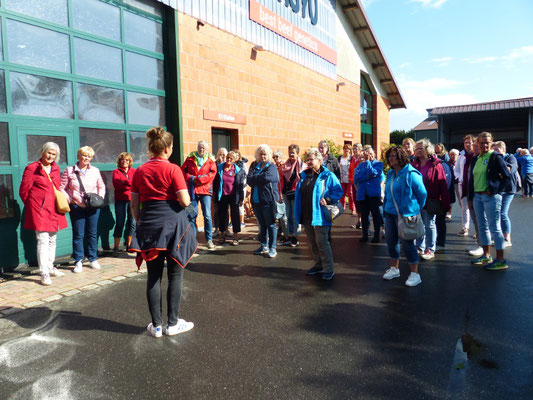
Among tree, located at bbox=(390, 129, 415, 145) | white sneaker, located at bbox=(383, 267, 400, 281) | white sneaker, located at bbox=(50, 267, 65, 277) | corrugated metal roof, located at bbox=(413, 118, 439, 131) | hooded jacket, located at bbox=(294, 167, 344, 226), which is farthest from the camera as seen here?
corrugated metal roof, located at bbox=(413, 118, 439, 131)

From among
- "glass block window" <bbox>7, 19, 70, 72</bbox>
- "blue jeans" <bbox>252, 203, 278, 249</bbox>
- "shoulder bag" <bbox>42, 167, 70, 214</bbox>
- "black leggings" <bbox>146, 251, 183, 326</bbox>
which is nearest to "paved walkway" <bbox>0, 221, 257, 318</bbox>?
"shoulder bag" <bbox>42, 167, 70, 214</bbox>

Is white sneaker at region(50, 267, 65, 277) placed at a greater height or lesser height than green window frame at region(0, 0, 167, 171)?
lesser

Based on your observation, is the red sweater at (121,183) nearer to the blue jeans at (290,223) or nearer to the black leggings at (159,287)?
the blue jeans at (290,223)

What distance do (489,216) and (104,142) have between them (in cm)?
625

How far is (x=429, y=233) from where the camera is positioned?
6207 mm

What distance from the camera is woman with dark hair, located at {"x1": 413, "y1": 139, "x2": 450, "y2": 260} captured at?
19.5ft

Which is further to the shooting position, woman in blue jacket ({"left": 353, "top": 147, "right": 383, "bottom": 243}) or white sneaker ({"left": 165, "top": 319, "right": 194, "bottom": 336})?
woman in blue jacket ({"left": 353, "top": 147, "right": 383, "bottom": 243})

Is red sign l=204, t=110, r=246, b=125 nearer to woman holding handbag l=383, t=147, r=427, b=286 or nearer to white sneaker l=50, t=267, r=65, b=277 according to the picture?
white sneaker l=50, t=267, r=65, b=277

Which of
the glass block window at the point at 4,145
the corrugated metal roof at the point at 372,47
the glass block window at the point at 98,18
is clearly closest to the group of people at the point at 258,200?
the glass block window at the point at 4,145

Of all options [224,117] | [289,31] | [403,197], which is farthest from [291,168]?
[289,31]

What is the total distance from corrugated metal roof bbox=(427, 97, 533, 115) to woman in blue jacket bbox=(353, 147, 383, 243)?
23.5 m

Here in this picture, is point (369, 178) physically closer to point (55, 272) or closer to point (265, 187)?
point (265, 187)

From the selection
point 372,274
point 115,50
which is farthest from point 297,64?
point 372,274

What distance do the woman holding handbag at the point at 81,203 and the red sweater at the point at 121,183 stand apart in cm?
53
